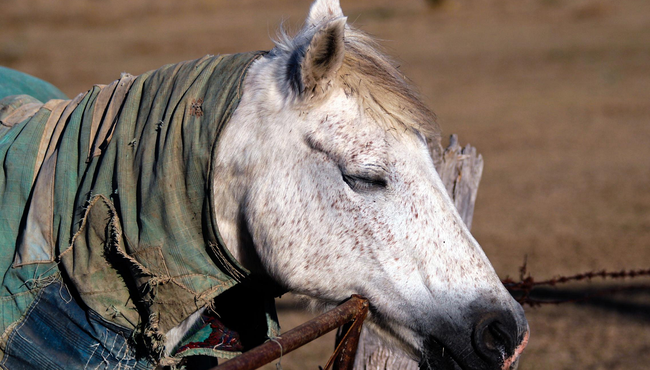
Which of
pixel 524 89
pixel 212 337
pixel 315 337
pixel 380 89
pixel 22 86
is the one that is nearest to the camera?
pixel 315 337

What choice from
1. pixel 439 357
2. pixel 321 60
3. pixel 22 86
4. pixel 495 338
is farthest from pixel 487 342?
pixel 22 86

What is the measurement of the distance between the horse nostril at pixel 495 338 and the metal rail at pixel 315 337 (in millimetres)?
299

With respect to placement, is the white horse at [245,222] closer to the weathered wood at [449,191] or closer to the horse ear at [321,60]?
the horse ear at [321,60]

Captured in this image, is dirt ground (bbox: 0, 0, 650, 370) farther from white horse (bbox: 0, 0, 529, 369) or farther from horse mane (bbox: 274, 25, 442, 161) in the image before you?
white horse (bbox: 0, 0, 529, 369)

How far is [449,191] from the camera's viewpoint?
2457mm

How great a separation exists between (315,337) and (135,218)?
0.57 m

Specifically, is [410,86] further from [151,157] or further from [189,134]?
[151,157]

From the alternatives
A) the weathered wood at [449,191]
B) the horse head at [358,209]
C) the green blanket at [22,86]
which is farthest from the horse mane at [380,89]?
the green blanket at [22,86]

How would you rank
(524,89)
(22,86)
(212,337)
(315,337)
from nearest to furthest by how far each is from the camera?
(315,337) < (212,337) < (22,86) < (524,89)

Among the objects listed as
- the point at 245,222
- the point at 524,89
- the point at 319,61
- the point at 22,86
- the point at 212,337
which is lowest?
the point at 524,89

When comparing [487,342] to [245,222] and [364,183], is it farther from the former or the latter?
[245,222]

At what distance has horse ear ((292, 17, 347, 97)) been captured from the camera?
1453 millimetres

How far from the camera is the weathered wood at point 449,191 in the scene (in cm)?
224

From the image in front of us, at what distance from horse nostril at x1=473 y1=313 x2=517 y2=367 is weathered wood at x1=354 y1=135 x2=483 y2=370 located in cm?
74
